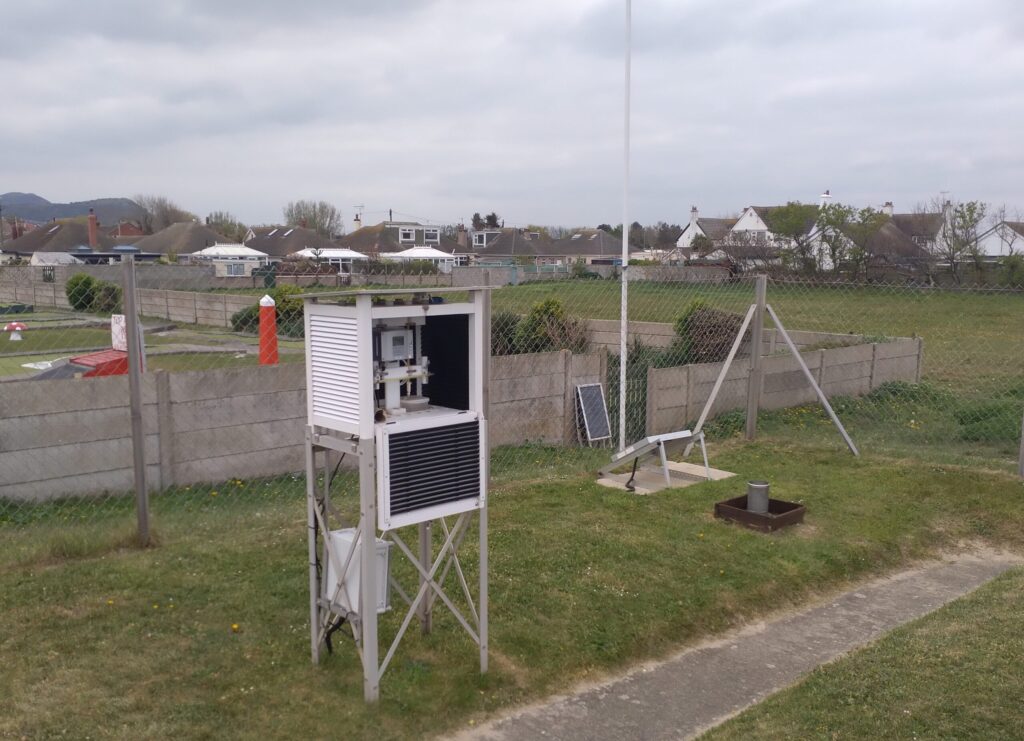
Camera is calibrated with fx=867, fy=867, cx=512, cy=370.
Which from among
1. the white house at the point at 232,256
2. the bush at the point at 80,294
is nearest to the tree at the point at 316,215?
the white house at the point at 232,256

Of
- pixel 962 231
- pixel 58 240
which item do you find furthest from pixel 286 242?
pixel 962 231

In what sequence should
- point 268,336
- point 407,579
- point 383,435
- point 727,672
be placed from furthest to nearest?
point 268,336 → point 407,579 → point 727,672 → point 383,435

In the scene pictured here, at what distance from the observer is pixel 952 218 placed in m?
29.7

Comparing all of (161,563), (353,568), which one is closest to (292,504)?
(161,563)

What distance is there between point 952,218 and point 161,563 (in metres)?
30.3

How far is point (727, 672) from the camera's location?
482cm

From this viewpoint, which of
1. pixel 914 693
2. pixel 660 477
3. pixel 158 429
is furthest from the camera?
pixel 660 477

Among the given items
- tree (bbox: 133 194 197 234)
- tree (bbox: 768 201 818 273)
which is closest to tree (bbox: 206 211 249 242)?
tree (bbox: 133 194 197 234)

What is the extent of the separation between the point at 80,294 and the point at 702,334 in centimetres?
929

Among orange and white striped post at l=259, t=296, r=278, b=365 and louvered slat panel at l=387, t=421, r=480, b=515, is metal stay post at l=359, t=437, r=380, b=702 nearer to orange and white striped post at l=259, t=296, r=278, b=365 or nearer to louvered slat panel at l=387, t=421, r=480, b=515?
louvered slat panel at l=387, t=421, r=480, b=515

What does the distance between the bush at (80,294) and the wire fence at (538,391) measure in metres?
0.08

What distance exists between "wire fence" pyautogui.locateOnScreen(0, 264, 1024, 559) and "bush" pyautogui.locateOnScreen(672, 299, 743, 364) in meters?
0.04

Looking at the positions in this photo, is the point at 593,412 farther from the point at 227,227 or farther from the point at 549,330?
the point at 227,227

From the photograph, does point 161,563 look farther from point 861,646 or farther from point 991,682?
point 991,682
